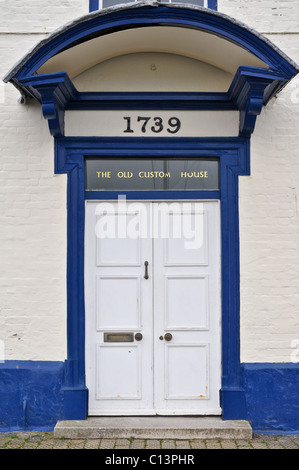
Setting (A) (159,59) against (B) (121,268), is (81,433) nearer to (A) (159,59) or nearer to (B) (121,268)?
(B) (121,268)

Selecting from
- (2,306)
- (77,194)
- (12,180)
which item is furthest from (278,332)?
(12,180)

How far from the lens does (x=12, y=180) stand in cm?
545

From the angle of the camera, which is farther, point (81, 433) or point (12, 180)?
point (12, 180)

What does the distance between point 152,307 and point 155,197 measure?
1.21 m

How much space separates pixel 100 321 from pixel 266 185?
7.71 feet

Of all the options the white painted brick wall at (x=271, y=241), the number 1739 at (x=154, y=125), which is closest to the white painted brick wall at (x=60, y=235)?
the white painted brick wall at (x=271, y=241)

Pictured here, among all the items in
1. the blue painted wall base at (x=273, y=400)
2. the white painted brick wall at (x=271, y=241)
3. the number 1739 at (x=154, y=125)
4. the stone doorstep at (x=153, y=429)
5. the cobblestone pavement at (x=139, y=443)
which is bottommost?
the cobblestone pavement at (x=139, y=443)

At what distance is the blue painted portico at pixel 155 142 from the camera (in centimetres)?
482

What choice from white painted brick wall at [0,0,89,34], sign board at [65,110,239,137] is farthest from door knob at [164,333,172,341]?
white painted brick wall at [0,0,89,34]

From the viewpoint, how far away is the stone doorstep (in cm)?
501

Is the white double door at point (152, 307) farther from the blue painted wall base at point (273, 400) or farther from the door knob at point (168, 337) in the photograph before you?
the blue painted wall base at point (273, 400)

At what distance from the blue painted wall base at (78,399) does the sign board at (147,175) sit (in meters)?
2.03

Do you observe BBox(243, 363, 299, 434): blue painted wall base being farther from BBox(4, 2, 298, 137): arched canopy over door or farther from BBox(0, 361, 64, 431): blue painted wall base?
BBox(4, 2, 298, 137): arched canopy over door

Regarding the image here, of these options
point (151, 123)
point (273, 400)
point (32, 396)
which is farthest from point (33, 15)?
point (273, 400)
